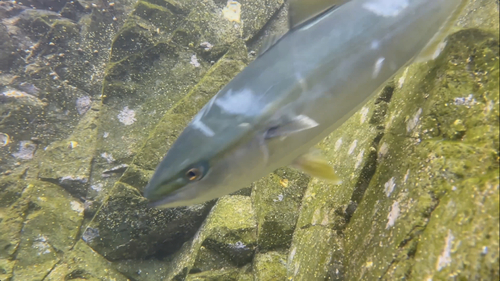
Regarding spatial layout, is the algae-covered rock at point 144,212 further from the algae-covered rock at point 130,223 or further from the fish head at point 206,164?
the fish head at point 206,164

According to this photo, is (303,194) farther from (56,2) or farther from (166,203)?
(56,2)

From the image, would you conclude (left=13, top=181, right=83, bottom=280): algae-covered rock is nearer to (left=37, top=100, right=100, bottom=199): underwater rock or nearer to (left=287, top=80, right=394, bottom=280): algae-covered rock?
(left=37, top=100, right=100, bottom=199): underwater rock

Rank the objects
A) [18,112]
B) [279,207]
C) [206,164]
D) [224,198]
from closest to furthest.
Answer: [206,164]
[279,207]
[224,198]
[18,112]

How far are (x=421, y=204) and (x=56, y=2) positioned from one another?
39.1 ft

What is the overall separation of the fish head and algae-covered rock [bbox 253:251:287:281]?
6.27ft

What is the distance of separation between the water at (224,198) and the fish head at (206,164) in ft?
2.55

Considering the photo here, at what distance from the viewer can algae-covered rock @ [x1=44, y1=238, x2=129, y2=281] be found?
396 centimetres

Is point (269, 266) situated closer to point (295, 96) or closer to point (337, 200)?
point (337, 200)

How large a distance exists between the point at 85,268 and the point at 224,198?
8.27ft

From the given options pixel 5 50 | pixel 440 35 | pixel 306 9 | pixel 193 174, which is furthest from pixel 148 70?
pixel 5 50

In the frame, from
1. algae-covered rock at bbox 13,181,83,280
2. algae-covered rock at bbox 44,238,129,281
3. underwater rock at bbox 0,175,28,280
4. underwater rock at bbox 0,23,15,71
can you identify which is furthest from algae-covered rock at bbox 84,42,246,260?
underwater rock at bbox 0,23,15,71

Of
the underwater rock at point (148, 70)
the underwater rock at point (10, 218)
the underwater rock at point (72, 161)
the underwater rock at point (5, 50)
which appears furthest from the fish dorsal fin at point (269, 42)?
the underwater rock at point (5, 50)

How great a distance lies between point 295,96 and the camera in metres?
1.04

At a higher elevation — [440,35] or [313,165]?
[440,35]
